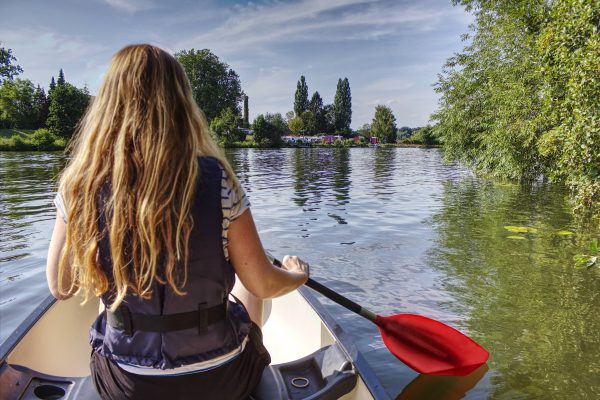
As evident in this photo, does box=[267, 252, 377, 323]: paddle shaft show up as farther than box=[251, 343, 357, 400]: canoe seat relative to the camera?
Yes

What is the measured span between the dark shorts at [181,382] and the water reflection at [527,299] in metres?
2.29

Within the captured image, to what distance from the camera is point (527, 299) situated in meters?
5.03

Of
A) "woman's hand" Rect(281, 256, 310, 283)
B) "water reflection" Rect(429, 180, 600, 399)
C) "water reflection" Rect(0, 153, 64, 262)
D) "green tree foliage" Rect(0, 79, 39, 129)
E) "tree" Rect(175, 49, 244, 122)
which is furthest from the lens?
"tree" Rect(175, 49, 244, 122)

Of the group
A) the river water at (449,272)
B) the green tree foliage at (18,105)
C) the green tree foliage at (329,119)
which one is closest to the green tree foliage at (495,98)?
the river water at (449,272)

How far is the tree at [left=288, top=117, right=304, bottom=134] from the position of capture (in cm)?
8575

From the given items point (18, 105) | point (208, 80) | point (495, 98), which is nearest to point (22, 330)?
point (495, 98)

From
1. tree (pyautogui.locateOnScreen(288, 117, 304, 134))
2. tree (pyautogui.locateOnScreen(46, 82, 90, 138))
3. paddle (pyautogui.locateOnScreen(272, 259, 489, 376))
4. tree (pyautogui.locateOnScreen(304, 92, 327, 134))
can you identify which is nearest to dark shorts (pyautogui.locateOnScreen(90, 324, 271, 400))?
paddle (pyautogui.locateOnScreen(272, 259, 489, 376))

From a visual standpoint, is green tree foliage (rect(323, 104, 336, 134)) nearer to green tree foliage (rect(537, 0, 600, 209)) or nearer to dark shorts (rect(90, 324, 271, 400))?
green tree foliage (rect(537, 0, 600, 209))

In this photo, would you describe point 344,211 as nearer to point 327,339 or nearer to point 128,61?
point 327,339

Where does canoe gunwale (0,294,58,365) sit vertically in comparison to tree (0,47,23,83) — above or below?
below

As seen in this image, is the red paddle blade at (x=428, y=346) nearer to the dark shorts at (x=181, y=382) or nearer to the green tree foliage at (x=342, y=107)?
the dark shorts at (x=181, y=382)

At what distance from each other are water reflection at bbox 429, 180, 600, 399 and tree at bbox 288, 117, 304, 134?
7728 cm

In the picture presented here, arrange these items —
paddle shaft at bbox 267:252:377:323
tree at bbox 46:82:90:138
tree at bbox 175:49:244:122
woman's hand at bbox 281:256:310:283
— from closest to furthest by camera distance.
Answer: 1. woman's hand at bbox 281:256:310:283
2. paddle shaft at bbox 267:252:377:323
3. tree at bbox 46:82:90:138
4. tree at bbox 175:49:244:122

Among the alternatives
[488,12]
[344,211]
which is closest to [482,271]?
[344,211]
